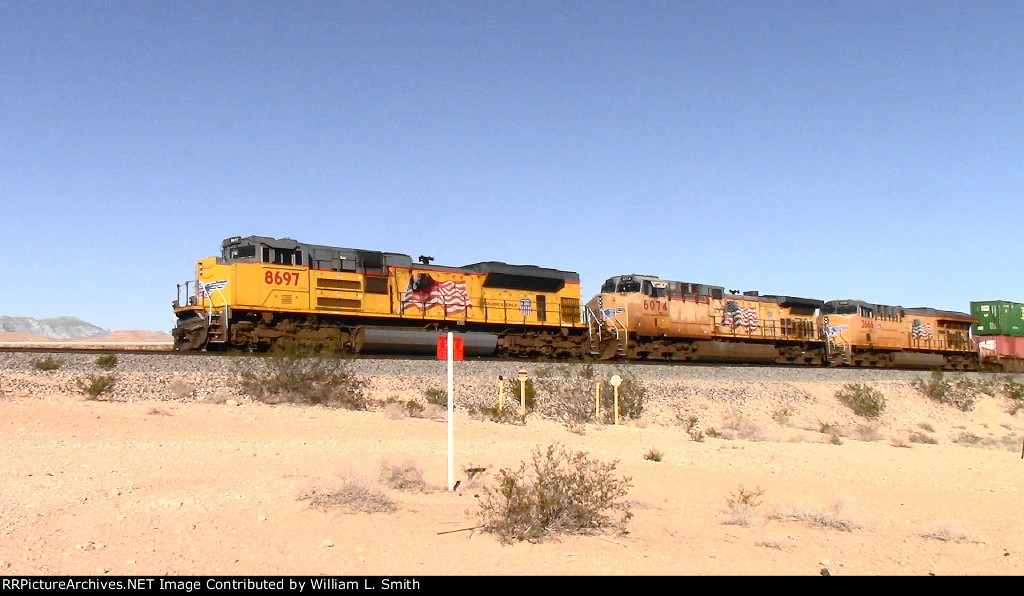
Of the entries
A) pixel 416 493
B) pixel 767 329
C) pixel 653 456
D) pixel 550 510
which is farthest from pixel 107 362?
pixel 767 329

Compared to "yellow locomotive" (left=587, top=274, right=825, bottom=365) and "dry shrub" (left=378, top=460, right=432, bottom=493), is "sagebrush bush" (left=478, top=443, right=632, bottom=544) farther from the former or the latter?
"yellow locomotive" (left=587, top=274, right=825, bottom=365)

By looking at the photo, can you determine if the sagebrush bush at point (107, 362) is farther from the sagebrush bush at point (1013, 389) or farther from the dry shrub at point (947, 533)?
the sagebrush bush at point (1013, 389)

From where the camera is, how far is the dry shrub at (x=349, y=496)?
8.34m

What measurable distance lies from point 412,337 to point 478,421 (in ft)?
26.6

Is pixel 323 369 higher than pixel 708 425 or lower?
higher

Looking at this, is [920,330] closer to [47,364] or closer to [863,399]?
[863,399]

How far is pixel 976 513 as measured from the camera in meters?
10.2

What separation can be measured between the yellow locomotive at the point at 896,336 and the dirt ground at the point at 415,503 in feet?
76.6

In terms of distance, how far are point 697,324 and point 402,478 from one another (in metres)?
24.5

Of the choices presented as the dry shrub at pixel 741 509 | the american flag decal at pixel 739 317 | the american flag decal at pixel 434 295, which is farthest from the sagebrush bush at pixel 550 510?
the american flag decal at pixel 739 317

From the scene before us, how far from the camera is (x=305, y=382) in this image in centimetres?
1838
